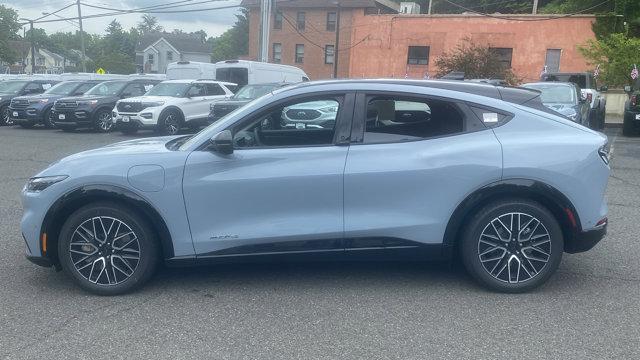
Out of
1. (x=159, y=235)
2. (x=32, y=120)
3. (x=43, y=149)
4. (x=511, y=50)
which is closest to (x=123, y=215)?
(x=159, y=235)

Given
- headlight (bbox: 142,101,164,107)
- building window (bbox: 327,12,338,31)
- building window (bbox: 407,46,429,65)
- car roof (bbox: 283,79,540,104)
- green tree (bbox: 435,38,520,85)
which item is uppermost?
building window (bbox: 327,12,338,31)

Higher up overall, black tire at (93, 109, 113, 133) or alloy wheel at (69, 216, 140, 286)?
alloy wheel at (69, 216, 140, 286)

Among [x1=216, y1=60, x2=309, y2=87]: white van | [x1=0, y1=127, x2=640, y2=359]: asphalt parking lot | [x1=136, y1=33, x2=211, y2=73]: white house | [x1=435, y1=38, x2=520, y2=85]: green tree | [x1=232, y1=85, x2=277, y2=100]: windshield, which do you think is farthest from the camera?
[x1=136, y1=33, x2=211, y2=73]: white house

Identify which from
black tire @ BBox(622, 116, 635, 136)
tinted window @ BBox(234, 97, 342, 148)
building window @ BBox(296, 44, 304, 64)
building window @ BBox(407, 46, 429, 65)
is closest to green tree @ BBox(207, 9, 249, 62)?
building window @ BBox(296, 44, 304, 64)

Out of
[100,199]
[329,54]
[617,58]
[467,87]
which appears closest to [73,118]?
[100,199]

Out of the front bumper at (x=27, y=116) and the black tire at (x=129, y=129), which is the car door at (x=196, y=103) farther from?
the front bumper at (x=27, y=116)

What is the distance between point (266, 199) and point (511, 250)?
1958 millimetres

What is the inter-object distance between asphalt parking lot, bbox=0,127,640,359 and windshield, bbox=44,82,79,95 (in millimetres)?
16759

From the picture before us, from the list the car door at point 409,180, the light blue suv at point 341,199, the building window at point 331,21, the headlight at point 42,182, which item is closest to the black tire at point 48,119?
the headlight at point 42,182

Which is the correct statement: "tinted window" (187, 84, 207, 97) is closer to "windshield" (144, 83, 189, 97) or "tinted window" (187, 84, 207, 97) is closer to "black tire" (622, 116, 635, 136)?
"windshield" (144, 83, 189, 97)

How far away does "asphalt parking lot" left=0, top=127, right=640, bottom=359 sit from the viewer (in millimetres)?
3764

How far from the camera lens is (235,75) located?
78.1 feet

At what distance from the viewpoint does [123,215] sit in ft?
14.9

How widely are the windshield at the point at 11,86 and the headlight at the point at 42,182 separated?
19732mm
